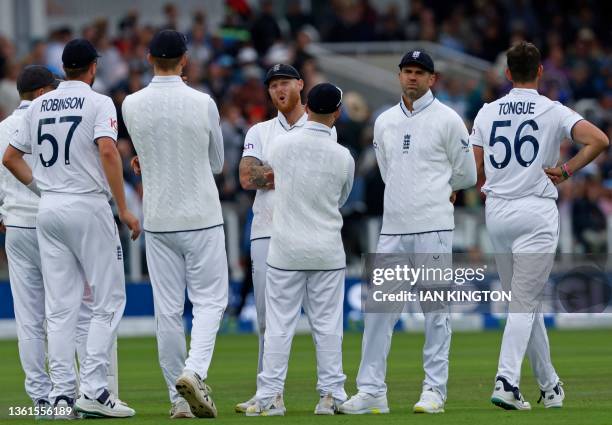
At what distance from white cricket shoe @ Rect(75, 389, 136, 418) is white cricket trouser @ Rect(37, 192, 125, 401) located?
0.06m

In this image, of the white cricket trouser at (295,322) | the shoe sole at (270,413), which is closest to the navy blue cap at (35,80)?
the white cricket trouser at (295,322)

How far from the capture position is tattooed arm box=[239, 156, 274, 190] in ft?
40.3

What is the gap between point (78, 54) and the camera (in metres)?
11.5

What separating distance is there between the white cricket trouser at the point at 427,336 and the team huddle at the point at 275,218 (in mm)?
12

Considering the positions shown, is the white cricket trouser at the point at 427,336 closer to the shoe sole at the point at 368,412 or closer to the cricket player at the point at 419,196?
the cricket player at the point at 419,196

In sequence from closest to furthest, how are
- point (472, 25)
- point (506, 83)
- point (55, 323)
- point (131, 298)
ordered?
point (55, 323) < point (131, 298) < point (506, 83) < point (472, 25)

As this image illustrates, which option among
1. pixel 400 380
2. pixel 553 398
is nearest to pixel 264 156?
pixel 553 398

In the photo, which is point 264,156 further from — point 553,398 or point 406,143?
point 553,398

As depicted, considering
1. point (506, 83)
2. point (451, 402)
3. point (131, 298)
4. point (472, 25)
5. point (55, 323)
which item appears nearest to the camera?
point (55, 323)

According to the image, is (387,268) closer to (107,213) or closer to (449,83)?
(107,213)

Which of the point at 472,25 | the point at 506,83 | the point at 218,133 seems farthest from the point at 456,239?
the point at 218,133

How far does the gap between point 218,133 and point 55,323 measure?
1.93 metres

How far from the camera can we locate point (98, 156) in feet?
37.9

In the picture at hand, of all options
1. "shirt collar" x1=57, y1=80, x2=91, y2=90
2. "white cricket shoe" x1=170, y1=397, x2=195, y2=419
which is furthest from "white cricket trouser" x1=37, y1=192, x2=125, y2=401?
"shirt collar" x1=57, y1=80, x2=91, y2=90
